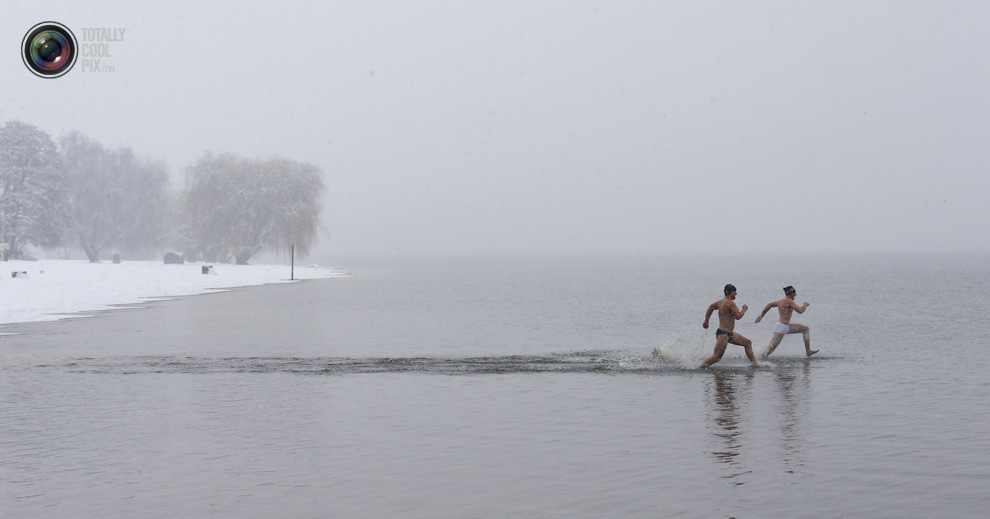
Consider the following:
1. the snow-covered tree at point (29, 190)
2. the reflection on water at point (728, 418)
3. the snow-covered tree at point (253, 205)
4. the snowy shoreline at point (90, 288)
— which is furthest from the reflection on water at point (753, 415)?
the snow-covered tree at point (29, 190)

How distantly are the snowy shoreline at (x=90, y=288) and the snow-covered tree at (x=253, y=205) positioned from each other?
10.5 metres

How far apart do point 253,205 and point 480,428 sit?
3290 inches

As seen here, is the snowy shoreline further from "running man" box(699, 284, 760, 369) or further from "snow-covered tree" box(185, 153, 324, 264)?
"running man" box(699, 284, 760, 369)

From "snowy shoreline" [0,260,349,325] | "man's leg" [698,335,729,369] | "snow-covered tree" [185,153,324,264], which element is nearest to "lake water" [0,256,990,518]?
"man's leg" [698,335,729,369]

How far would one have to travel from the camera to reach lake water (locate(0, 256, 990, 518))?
9.27 m

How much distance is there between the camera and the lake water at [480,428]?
9273 mm

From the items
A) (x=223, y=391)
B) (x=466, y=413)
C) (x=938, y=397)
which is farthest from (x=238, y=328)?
(x=938, y=397)

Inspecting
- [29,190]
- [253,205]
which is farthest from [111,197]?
[253,205]

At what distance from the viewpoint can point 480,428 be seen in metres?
13.2

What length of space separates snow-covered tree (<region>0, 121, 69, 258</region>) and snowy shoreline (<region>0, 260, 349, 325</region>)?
18.8 metres

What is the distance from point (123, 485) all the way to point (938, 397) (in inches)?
499

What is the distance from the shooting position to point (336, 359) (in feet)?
73.7

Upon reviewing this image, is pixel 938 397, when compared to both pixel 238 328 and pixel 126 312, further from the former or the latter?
pixel 126 312

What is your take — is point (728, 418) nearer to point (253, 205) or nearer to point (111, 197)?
point (253, 205)
